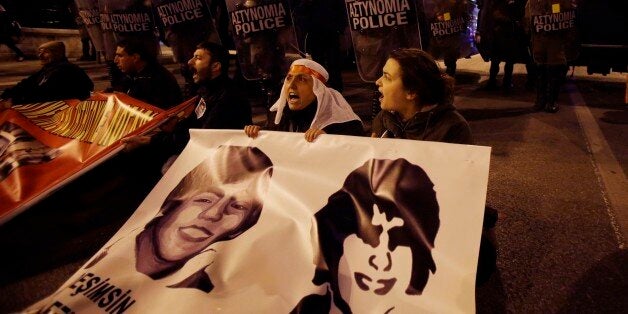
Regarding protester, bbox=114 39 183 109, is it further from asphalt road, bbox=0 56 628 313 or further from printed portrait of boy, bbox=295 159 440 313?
printed portrait of boy, bbox=295 159 440 313

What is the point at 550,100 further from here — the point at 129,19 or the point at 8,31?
the point at 8,31

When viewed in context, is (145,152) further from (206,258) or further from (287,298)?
(287,298)

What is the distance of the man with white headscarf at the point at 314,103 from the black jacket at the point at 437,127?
0.57 meters

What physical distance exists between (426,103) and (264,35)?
3870mm

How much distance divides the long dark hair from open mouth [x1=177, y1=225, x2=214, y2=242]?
1383 millimetres

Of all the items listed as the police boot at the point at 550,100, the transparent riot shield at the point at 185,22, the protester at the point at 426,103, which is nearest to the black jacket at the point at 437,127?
the protester at the point at 426,103

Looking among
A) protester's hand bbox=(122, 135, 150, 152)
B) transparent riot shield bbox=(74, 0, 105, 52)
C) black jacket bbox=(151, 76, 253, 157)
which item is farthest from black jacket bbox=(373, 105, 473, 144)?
transparent riot shield bbox=(74, 0, 105, 52)

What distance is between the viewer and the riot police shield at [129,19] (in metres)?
6.94

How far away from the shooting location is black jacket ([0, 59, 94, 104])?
5164 mm

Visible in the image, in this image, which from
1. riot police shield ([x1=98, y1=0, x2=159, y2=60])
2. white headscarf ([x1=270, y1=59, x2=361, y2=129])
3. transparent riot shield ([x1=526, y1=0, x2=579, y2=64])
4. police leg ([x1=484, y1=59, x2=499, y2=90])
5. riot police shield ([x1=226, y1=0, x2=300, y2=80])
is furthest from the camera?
police leg ([x1=484, y1=59, x2=499, y2=90])

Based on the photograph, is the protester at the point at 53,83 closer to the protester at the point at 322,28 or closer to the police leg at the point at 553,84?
the protester at the point at 322,28

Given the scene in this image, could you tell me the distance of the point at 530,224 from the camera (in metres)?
3.24

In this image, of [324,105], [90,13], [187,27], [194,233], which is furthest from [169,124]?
[90,13]

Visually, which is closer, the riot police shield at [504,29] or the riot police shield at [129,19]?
the riot police shield at [129,19]
